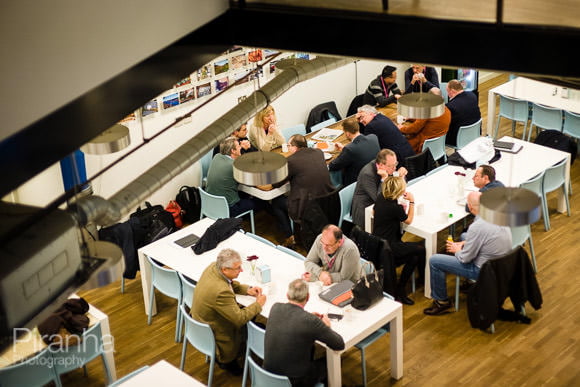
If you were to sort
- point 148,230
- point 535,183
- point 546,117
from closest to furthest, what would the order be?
point 148,230 → point 535,183 → point 546,117

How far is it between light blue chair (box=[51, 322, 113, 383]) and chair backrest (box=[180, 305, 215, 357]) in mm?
755

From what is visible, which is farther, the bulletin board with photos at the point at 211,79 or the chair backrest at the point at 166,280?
the bulletin board with photos at the point at 211,79

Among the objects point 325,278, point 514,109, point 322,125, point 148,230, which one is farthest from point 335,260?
point 514,109

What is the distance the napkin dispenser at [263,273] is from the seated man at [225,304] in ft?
0.58

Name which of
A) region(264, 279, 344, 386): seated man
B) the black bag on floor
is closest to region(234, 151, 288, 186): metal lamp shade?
region(264, 279, 344, 386): seated man

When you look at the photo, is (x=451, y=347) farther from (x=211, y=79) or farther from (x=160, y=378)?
(x=211, y=79)

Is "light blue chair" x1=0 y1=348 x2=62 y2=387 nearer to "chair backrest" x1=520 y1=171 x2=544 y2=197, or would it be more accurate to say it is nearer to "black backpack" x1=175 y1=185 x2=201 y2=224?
"black backpack" x1=175 y1=185 x2=201 y2=224

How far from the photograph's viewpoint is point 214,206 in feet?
31.3

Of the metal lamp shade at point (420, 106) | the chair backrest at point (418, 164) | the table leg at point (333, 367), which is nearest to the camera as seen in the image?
the table leg at point (333, 367)

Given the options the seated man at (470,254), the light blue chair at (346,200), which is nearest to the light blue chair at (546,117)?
the light blue chair at (346,200)

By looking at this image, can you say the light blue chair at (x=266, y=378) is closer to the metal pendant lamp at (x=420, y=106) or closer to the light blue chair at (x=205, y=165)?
the metal pendant lamp at (x=420, y=106)

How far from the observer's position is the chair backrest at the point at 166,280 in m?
8.04

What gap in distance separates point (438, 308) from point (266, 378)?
265cm

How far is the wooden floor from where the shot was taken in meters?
7.65
